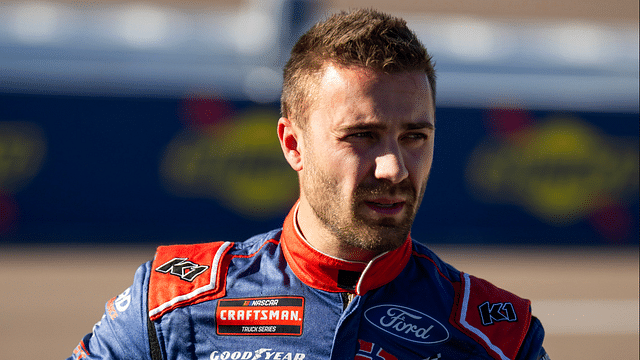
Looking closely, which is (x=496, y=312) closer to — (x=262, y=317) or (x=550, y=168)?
(x=262, y=317)

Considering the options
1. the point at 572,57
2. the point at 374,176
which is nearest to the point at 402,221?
the point at 374,176

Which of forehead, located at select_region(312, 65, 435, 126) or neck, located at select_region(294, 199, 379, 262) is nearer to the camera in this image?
forehead, located at select_region(312, 65, 435, 126)

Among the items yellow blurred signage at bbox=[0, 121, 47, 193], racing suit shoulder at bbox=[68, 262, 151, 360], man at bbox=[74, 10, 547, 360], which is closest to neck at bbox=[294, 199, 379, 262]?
man at bbox=[74, 10, 547, 360]

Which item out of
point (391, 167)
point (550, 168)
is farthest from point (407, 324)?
point (550, 168)

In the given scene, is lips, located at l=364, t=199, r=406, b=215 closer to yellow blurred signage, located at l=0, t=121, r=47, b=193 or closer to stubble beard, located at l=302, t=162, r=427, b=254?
stubble beard, located at l=302, t=162, r=427, b=254

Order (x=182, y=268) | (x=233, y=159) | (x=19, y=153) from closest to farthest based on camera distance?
(x=182, y=268), (x=19, y=153), (x=233, y=159)

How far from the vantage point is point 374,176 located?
1.80 m

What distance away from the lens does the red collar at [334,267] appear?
6.30 ft

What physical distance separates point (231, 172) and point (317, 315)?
6886 mm

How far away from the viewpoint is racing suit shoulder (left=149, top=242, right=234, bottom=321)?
1.98 meters

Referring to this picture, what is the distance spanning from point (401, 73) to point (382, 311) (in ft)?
2.40

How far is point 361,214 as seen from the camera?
1827mm

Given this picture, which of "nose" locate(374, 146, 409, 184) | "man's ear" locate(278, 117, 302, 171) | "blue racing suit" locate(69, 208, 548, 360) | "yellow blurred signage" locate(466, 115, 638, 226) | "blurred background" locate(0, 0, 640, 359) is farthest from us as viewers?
"yellow blurred signage" locate(466, 115, 638, 226)

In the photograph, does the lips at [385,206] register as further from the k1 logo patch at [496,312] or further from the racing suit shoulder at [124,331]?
the racing suit shoulder at [124,331]
